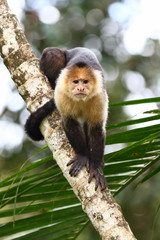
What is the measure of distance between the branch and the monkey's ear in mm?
475

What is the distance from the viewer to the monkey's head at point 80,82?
119 inches

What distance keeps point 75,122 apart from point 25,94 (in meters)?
0.58

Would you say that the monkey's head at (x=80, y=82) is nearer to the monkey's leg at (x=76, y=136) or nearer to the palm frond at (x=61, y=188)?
the monkey's leg at (x=76, y=136)

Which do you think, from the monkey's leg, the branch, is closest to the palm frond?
the branch

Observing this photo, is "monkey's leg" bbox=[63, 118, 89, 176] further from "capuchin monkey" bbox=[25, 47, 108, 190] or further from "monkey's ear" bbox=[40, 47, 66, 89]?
"monkey's ear" bbox=[40, 47, 66, 89]

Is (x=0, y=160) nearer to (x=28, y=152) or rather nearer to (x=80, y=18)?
(x=28, y=152)

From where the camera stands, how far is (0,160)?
6.52 m

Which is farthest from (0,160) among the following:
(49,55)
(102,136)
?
(102,136)

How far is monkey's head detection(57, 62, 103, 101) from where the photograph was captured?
3025 millimetres

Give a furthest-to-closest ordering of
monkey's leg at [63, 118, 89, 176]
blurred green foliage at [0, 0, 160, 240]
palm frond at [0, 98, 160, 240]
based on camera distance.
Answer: blurred green foliage at [0, 0, 160, 240]
monkey's leg at [63, 118, 89, 176]
palm frond at [0, 98, 160, 240]

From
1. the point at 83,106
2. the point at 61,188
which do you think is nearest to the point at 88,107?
the point at 83,106

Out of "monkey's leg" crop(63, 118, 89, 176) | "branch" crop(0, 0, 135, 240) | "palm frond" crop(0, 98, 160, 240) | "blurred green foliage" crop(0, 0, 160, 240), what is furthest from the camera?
"blurred green foliage" crop(0, 0, 160, 240)

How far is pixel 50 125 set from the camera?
2604 millimetres

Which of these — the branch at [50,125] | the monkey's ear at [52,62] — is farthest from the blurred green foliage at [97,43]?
the branch at [50,125]
